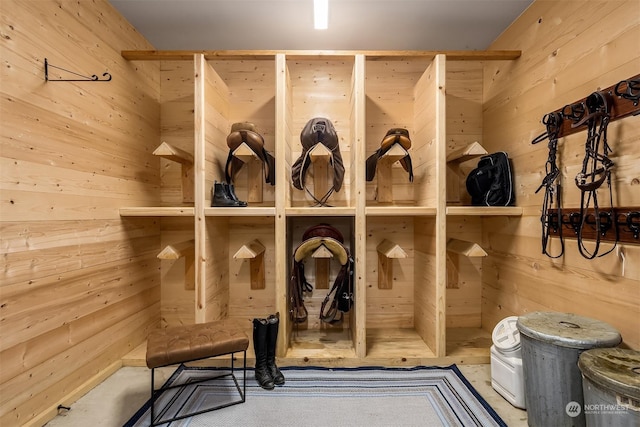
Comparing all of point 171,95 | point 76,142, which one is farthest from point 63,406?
point 171,95

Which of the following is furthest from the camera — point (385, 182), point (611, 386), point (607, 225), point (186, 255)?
point (385, 182)

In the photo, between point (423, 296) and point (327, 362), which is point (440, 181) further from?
point (327, 362)

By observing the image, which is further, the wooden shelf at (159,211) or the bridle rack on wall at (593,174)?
the wooden shelf at (159,211)

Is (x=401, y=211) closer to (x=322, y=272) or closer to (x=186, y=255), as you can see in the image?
(x=322, y=272)

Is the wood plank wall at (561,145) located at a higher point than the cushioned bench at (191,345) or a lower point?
higher

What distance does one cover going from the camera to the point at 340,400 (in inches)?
71.6

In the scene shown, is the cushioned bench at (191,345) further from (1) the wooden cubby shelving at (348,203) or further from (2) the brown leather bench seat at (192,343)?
(1) the wooden cubby shelving at (348,203)

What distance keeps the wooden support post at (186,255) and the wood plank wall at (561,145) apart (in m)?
2.72

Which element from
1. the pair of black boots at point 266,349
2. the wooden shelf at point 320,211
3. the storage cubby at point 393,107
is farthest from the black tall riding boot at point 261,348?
the storage cubby at point 393,107

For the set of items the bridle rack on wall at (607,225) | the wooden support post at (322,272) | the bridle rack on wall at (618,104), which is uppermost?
the bridle rack on wall at (618,104)

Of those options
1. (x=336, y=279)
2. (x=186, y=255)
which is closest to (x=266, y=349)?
(x=336, y=279)

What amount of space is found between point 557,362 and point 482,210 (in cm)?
110

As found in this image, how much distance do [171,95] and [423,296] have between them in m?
3.05

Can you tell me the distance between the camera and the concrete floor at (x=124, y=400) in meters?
1.64
